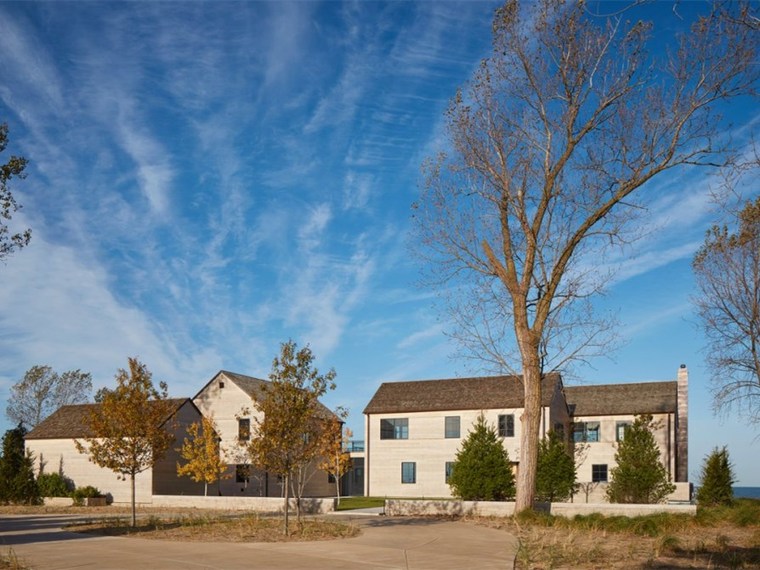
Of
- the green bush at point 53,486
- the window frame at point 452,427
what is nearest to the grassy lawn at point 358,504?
the window frame at point 452,427

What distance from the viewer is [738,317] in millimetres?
33750

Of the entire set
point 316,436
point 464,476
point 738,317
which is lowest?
point 464,476

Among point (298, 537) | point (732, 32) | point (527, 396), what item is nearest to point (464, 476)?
point (527, 396)

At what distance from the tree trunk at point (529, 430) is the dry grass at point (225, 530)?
5.56 m

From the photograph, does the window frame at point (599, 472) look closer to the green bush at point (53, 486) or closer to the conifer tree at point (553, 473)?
the conifer tree at point (553, 473)

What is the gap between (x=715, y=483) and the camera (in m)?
33.0

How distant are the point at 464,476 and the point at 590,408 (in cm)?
1861

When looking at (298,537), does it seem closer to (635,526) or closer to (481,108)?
(635,526)

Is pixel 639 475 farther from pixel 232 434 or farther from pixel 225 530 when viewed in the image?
pixel 232 434

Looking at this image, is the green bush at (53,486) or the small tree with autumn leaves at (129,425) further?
the green bush at (53,486)

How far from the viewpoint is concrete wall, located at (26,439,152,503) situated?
3834 cm

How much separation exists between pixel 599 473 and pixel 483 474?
17176 millimetres

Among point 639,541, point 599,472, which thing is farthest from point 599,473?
point 639,541

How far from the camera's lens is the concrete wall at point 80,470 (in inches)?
1510
